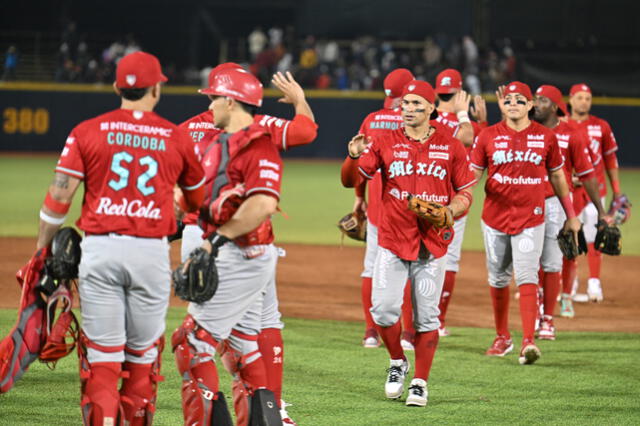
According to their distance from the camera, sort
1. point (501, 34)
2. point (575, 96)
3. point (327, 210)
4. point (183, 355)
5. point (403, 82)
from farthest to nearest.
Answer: point (501, 34) < point (327, 210) < point (575, 96) < point (403, 82) < point (183, 355)

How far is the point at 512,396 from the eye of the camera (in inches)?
277

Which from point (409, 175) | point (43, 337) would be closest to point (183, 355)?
point (43, 337)

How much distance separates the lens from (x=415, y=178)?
6832mm

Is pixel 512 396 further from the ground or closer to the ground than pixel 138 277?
closer to the ground

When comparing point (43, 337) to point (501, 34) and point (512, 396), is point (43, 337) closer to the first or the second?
point (512, 396)

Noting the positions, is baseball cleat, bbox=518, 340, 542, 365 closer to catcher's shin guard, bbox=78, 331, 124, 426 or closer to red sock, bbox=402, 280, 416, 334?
red sock, bbox=402, 280, 416, 334

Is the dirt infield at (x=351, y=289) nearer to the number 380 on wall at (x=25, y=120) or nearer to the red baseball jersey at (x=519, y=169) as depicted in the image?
the red baseball jersey at (x=519, y=169)

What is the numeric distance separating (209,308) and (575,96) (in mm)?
7551

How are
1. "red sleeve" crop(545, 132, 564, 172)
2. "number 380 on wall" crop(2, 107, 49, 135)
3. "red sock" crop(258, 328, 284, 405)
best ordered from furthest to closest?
"number 380 on wall" crop(2, 107, 49, 135) → "red sleeve" crop(545, 132, 564, 172) → "red sock" crop(258, 328, 284, 405)

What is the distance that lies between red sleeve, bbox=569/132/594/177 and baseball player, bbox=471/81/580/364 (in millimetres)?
889

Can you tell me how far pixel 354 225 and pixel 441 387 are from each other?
1601mm

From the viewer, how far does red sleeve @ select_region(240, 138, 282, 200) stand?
4957 mm

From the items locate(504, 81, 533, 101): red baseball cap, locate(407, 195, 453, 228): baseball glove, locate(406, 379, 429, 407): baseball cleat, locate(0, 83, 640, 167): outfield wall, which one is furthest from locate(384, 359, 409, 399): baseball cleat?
locate(0, 83, 640, 167): outfield wall

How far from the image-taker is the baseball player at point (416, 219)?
6805 mm
